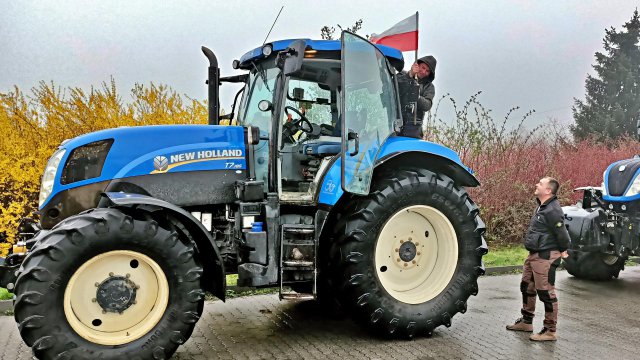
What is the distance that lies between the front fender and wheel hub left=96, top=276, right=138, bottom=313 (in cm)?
57

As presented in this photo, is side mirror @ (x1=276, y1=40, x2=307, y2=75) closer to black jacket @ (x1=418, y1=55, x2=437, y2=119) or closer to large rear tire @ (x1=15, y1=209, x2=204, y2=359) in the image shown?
black jacket @ (x1=418, y1=55, x2=437, y2=119)

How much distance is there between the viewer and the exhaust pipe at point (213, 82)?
6151 mm

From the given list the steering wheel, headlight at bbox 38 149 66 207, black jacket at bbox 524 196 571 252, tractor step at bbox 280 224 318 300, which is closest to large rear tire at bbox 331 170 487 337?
tractor step at bbox 280 224 318 300

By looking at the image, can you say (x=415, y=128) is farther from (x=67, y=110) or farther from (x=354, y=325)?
(x=67, y=110)

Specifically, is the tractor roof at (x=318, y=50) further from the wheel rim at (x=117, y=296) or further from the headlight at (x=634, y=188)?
the headlight at (x=634, y=188)

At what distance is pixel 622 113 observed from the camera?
34875mm

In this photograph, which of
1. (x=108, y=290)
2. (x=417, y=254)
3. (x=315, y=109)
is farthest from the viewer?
(x=315, y=109)

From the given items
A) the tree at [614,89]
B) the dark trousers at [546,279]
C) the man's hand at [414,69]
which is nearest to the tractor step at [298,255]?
the man's hand at [414,69]

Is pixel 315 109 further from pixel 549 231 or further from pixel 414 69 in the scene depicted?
pixel 549 231

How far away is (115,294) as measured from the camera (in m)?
4.79

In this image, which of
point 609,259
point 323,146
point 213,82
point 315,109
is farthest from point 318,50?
point 609,259

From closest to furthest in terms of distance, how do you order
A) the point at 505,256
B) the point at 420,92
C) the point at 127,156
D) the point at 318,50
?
1. the point at 127,156
2. the point at 318,50
3. the point at 420,92
4. the point at 505,256

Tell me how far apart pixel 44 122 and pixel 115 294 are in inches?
229

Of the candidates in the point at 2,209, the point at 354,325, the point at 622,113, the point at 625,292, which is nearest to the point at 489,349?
the point at 354,325
